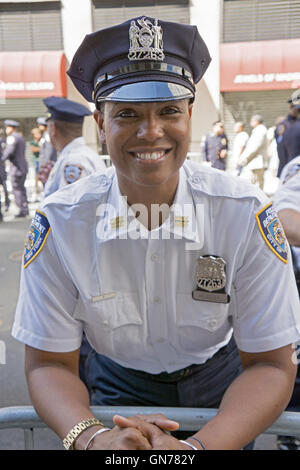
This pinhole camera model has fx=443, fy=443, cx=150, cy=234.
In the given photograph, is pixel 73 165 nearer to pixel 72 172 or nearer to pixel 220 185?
pixel 72 172

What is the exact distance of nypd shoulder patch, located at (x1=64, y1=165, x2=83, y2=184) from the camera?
316cm

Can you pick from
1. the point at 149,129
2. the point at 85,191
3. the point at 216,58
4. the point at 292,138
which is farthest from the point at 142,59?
the point at 216,58

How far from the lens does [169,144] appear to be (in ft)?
3.81

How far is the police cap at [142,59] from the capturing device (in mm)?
1127

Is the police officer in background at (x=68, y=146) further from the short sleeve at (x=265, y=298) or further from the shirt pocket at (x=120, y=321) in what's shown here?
the short sleeve at (x=265, y=298)

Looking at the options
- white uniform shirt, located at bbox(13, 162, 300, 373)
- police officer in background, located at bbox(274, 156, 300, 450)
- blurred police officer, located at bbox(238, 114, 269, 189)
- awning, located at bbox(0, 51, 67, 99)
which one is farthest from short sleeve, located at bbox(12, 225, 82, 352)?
awning, located at bbox(0, 51, 67, 99)

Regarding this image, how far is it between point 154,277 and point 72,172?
207 centimetres

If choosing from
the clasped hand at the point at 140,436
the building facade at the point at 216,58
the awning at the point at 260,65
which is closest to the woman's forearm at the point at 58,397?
the clasped hand at the point at 140,436

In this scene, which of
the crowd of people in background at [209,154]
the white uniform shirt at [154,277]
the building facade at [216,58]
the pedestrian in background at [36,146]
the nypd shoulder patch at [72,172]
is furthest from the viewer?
the building facade at [216,58]

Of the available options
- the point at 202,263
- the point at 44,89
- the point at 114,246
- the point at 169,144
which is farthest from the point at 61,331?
the point at 44,89

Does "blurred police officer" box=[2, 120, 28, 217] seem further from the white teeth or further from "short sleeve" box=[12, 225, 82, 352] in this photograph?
the white teeth

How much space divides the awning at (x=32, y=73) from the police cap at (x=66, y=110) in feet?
27.1

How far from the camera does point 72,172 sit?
3.18 m

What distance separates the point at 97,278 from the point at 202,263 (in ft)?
0.99
